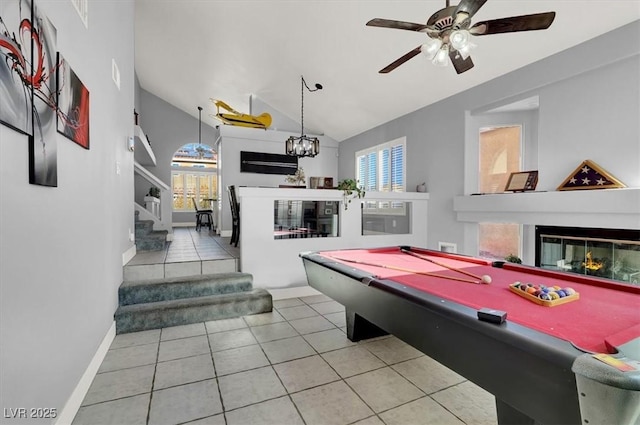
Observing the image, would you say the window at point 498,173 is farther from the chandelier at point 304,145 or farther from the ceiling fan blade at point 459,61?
the chandelier at point 304,145

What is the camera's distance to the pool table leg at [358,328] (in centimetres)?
264

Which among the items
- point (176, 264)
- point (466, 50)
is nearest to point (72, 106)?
point (176, 264)

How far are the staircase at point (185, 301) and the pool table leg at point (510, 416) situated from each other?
2.50 metres

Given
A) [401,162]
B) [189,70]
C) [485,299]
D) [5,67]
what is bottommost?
[485,299]

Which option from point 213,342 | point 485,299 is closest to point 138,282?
point 213,342

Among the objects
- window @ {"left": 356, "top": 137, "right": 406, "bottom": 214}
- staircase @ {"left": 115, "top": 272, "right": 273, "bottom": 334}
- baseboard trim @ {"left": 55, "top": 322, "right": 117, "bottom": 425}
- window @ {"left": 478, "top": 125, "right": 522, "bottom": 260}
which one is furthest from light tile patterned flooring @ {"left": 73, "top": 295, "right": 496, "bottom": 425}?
window @ {"left": 478, "top": 125, "right": 522, "bottom": 260}

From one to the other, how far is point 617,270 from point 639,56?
7.14 feet

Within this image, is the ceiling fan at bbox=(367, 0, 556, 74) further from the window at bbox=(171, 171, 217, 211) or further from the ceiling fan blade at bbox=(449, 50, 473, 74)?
the window at bbox=(171, 171, 217, 211)

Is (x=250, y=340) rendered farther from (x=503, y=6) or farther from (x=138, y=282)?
(x=503, y=6)

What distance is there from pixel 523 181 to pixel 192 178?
10244 millimetres

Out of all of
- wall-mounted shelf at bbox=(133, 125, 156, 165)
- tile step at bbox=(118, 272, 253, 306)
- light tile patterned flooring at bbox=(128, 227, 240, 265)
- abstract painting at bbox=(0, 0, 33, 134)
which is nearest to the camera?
abstract painting at bbox=(0, 0, 33, 134)

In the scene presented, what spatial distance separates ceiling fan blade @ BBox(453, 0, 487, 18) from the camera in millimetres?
1882

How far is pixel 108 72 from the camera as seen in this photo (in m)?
2.78

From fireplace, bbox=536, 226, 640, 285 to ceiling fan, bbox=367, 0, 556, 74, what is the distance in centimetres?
245
